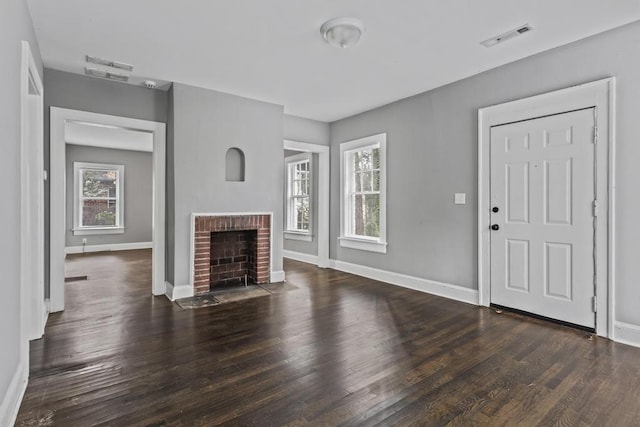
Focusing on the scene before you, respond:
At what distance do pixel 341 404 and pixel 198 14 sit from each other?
3.02 meters

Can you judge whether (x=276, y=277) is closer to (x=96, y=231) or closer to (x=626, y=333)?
(x=626, y=333)

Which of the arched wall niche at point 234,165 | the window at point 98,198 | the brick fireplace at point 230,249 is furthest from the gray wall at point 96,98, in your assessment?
the window at point 98,198

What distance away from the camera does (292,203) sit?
7.35m

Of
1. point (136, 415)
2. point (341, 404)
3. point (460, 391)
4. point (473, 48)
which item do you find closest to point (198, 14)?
point (473, 48)

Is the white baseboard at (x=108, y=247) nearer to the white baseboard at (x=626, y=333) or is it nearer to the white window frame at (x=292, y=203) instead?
the white window frame at (x=292, y=203)

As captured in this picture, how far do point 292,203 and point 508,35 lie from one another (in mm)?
5136

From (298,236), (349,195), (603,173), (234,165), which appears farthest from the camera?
(298,236)

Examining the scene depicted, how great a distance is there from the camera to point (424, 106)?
14.6 ft

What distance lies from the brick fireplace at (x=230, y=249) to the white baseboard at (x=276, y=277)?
0.06 m

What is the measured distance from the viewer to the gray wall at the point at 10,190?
1725 mm

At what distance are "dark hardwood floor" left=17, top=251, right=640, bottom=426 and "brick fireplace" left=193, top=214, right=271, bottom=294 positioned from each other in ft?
2.43

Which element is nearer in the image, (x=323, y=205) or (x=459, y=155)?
(x=459, y=155)

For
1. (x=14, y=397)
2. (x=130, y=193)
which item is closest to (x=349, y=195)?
(x=14, y=397)

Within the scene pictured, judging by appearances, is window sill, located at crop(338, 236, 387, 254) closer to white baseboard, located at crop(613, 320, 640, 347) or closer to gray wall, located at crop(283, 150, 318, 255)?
gray wall, located at crop(283, 150, 318, 255)
